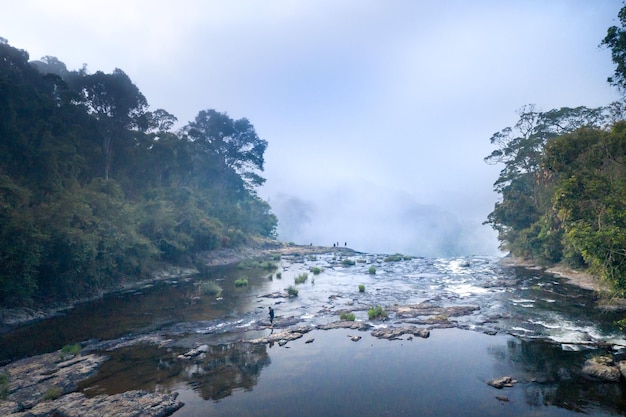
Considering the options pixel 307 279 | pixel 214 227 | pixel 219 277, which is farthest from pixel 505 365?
pixel 214 227

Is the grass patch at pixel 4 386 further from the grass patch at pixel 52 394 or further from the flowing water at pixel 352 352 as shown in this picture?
the flowing water at pixel 352 352

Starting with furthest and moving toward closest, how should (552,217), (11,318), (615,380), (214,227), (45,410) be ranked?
(214,227) → (552,217) → (11,318) → (615,380) → (45,410)

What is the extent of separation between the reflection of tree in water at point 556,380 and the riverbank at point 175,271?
107 ft

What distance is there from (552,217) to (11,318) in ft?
187

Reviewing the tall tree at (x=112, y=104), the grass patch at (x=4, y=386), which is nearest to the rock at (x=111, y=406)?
the grass patch at (x=4, y=386)

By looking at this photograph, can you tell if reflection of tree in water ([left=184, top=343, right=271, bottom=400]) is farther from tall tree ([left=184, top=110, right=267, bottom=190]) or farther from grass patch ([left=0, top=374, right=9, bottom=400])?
tall tree ([left=184, top=110, right=267, bottom=190])

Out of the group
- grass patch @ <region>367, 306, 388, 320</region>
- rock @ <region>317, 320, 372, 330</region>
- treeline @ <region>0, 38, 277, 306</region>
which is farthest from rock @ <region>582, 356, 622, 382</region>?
treeline @ <region>0, 38, 277, 306</region>

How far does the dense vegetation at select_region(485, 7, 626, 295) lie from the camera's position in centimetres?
1764

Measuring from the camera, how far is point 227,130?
8969cm

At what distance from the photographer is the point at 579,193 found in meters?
21.9

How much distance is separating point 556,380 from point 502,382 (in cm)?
230

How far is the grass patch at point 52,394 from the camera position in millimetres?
13914

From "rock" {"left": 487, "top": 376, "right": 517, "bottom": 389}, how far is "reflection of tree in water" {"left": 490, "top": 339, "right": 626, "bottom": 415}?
0.41 meters

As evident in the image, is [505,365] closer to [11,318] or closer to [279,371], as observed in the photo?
[279,371]
